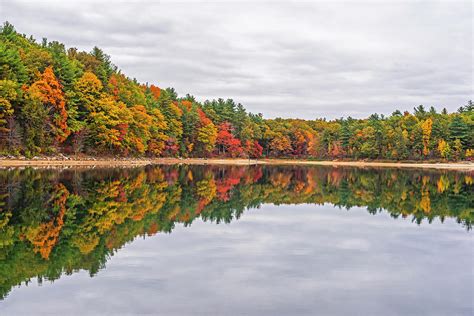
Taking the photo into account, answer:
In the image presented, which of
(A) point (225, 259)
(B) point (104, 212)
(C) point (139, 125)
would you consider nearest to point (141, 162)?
(C) point (139, 125)

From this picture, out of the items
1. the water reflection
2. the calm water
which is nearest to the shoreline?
the water reflection

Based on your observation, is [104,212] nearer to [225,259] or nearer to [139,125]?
A: [225,259]

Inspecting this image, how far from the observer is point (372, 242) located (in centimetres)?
1374

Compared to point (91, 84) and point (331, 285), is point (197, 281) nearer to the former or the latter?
point (331, 285)

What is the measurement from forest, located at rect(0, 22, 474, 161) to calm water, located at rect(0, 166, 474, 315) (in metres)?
30.2

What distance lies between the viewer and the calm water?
7.97 m

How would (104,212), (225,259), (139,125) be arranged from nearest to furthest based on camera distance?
(225,259) → (104,212) → (139,125)

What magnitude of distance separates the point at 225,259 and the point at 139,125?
57.9m

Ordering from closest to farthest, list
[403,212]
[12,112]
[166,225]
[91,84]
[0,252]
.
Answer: [0,252]
[166,225]
[403,212]
[12,112]
[91,84]

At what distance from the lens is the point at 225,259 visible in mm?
11086

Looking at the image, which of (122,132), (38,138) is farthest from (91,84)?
(38,138)

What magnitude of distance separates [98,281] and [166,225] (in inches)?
262

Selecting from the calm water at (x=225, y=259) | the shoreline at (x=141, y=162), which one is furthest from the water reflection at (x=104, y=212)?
the shoreline at (x=141, y=162)

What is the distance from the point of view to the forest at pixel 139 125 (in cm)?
4891
